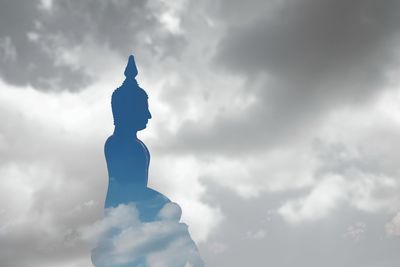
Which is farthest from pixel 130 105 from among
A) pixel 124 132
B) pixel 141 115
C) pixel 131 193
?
pixel 131 193

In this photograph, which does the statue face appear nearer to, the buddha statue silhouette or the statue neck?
the buddha statue silhouette

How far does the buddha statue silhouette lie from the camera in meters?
14.7

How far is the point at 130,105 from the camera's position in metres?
16.7

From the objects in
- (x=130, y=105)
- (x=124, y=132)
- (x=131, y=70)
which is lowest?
(x=124, y=132)

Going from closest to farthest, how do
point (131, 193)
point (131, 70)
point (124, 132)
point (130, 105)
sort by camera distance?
point (131, 193) < point (124, 132) < point (130, 105) < point (131, 70)

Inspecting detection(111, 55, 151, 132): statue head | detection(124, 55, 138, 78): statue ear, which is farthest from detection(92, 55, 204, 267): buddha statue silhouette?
detection(124, 55, 138, 78): statue ear

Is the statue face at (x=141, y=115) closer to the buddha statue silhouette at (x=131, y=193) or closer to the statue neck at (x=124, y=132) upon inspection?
the buddha statue silhouette at (x=131, y=193)

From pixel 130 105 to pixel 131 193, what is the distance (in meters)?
3.34

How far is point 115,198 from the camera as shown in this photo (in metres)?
15.3

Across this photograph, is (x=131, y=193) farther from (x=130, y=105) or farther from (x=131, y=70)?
(x=131, y=70)

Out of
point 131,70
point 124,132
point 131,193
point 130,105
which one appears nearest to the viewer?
point 131,193

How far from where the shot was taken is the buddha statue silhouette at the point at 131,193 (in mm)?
14742

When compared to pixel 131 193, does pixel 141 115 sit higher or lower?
higher

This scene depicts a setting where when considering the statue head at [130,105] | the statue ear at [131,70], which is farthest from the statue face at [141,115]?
the statue ear at [131,70]
